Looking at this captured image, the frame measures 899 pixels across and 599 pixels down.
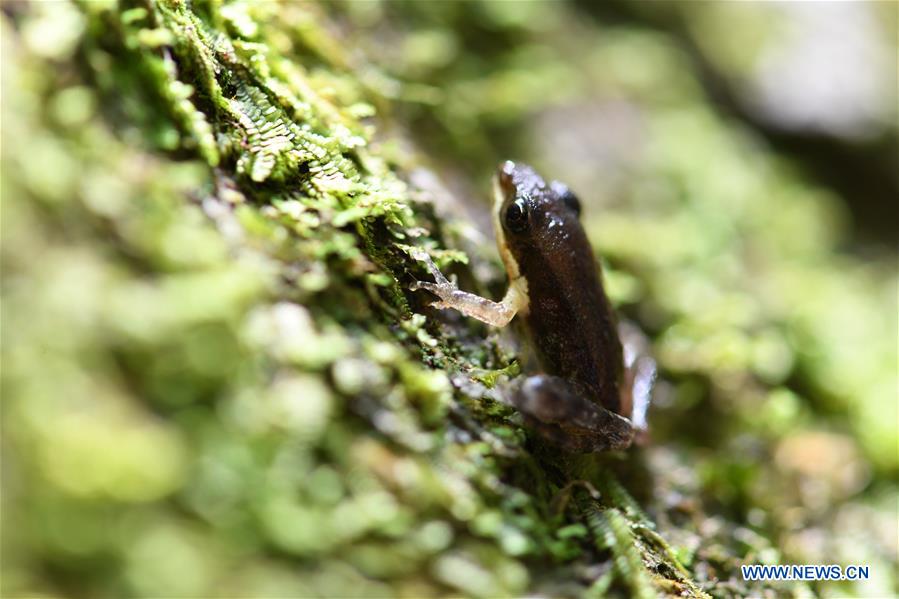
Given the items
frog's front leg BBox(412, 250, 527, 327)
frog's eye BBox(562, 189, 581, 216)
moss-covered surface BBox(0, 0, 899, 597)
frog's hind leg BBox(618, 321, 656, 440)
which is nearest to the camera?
moss-covered surface BBox(0, 0, 899, 597)

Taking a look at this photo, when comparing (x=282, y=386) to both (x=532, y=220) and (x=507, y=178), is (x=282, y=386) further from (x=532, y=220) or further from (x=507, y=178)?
(x=507, y=178)

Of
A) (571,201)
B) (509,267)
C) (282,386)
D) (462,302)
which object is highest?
→ (571,201)

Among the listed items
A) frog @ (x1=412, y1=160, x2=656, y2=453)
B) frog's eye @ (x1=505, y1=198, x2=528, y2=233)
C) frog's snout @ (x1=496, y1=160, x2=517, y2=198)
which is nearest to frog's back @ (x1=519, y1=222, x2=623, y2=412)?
frog @ (x1=412, y1=160, x2=656, y2=453)

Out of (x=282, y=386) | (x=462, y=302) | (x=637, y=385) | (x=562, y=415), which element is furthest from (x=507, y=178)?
(x=282, y=386)

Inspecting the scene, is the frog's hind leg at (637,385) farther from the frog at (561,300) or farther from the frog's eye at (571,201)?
the frog's eye at (571,201)

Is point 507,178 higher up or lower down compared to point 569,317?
higher up

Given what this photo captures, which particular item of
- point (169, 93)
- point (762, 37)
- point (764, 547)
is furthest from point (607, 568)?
point (762, 37)

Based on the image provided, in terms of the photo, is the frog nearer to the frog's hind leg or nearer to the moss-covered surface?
the frog's hind leg

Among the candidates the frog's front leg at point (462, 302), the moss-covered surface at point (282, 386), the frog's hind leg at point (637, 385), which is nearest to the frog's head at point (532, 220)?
the moss-covered surface at point (282, 386)
